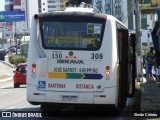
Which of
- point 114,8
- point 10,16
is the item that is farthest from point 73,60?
point 10,16

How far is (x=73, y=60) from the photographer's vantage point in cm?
1304

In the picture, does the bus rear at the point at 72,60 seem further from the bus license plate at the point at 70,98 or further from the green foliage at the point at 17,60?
the green foliage at the point at 17,60

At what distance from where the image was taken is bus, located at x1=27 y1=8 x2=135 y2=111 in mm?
12805

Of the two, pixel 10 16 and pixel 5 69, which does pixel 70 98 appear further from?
pixel 10 16

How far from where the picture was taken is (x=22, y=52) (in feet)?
265

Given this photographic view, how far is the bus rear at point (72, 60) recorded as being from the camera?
1280cm

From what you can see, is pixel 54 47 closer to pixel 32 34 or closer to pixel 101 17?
pixel 32 34

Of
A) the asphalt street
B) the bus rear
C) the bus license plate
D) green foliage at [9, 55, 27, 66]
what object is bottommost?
the asphalt street

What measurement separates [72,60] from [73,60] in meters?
0.03

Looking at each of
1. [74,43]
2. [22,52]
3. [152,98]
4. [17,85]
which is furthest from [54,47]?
[22,52]

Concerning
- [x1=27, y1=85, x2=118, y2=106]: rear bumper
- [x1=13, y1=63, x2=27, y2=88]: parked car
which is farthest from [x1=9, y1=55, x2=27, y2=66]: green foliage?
[x1=27, y1=85, x2=118, y2=106]: rear bumper

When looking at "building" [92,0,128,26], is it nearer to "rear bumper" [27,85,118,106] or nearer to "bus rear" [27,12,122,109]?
"bus rear" [27,12,122,109]

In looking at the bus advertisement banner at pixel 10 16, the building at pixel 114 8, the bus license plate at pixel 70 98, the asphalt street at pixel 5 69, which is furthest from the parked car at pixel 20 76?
the bus advertisement banner at pixel 10 16

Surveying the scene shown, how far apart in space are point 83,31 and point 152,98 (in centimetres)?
276
